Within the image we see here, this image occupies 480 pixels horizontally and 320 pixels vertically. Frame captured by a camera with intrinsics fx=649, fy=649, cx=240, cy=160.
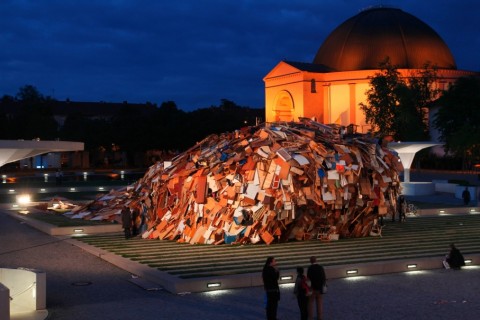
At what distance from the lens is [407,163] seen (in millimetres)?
40750

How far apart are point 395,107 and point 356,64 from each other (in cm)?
1541

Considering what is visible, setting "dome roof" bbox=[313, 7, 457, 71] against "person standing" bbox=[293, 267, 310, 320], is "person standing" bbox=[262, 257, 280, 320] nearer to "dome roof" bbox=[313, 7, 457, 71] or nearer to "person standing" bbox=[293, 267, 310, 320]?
"person standing" bbox=[293, 267, 310, 320]

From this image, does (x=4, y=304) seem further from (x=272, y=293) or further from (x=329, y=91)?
(x=329, y=91)

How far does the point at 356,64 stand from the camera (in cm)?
7969

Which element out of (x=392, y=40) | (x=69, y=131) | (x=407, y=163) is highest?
(x=392, y=40)

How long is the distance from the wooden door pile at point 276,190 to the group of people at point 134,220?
0.56 m

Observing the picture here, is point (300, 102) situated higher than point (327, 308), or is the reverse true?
point (300, 102)

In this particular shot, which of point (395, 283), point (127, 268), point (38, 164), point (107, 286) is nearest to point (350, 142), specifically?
point (395, 283)

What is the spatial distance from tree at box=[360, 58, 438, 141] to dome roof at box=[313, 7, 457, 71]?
8612 millimetres

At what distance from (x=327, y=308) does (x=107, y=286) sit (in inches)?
197

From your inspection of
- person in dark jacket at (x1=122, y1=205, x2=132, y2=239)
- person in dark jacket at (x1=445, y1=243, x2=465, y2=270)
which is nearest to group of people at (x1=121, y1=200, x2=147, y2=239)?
person in dark jacket at (x1=122, y1=205, x2=132, y2=239)

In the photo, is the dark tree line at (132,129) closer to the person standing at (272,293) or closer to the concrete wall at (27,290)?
the concrete wall at (27,290)

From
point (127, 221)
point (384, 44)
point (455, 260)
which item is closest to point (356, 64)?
point (384, 44)

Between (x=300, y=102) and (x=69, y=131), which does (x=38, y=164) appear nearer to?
(x=69, y=131)
